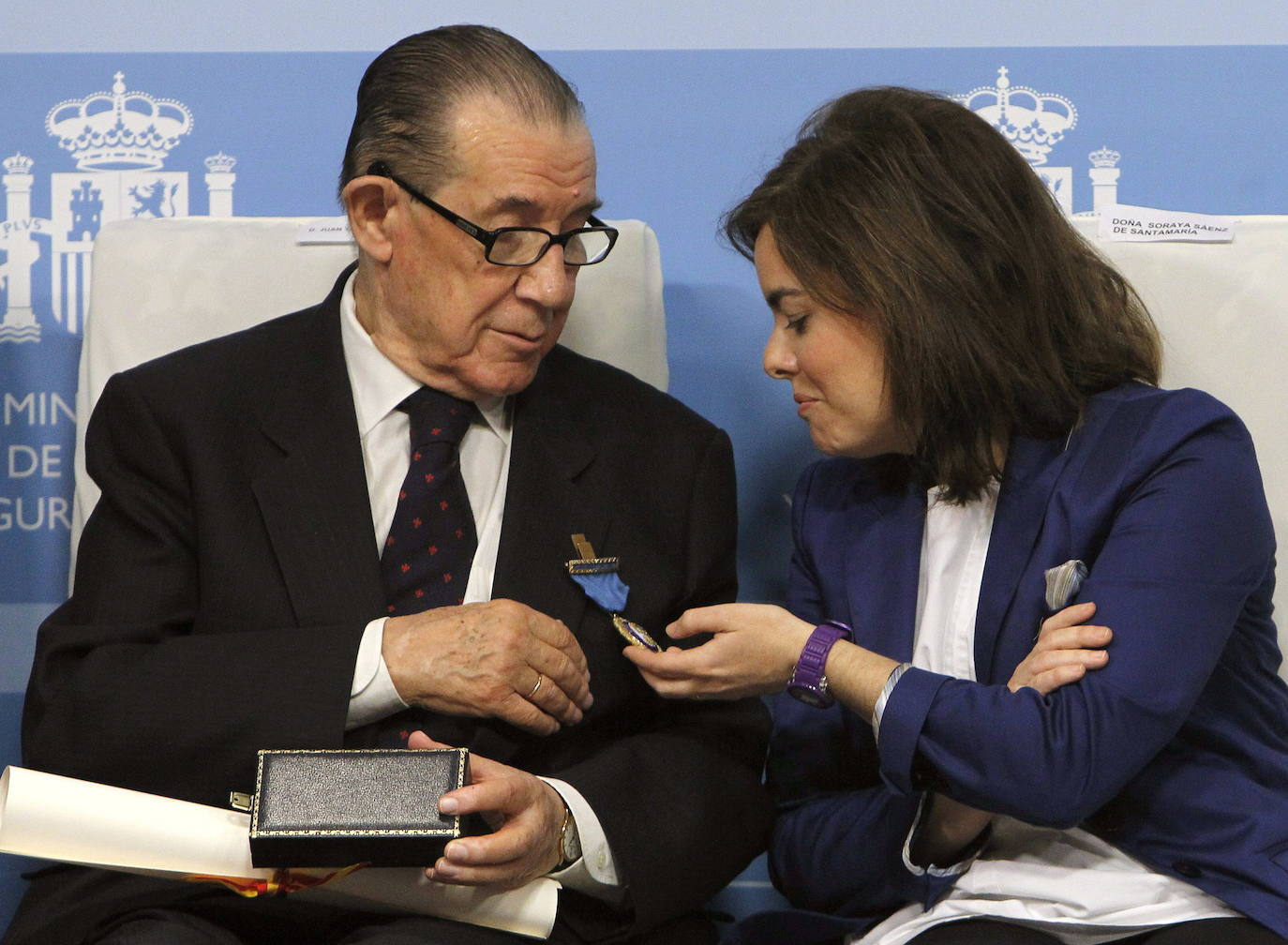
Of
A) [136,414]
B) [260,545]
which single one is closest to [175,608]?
[260,545]

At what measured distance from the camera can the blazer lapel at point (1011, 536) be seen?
1.54 meters

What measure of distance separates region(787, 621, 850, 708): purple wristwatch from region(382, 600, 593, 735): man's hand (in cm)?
26

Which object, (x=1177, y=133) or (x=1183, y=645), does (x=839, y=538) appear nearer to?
(x=1183, y=645)

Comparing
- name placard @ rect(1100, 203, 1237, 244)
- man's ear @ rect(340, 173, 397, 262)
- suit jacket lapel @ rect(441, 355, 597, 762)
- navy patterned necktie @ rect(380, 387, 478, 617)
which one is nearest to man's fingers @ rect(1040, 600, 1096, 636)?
suit jacket lapel @ rect(441, 355, 597, 762)

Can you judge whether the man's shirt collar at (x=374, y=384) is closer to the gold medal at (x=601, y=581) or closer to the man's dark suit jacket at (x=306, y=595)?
the man's dark suit jacket at (x=306, y=595)

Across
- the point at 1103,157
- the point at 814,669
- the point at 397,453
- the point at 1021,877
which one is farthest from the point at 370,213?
the point at 1103,157

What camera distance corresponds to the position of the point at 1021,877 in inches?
57.5

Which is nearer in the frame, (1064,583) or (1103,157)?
(1064,583)

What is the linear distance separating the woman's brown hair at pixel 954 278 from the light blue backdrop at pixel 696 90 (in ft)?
1.87

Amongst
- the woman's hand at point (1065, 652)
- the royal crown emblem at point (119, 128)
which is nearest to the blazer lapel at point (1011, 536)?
the woman's hand at point (1065, 652)

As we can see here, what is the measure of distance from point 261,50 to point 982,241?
122 centimetres

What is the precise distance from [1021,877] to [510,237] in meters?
0.89

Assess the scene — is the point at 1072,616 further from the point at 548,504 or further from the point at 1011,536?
the point at 548,504

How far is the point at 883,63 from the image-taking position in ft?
7.24
